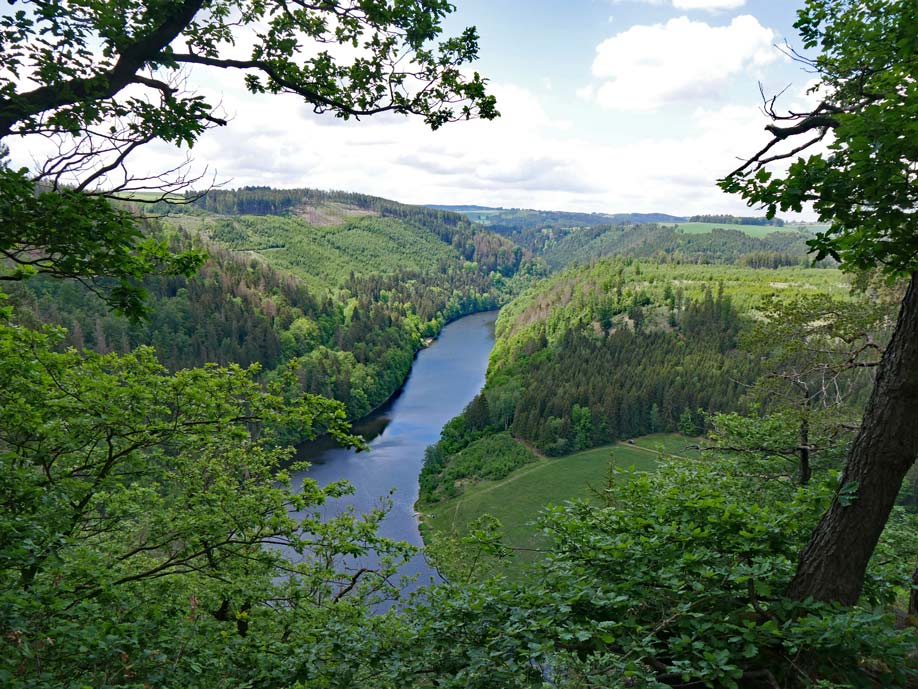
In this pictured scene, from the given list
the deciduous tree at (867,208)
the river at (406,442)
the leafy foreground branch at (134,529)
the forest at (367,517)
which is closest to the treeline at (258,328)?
the river at (406,442)

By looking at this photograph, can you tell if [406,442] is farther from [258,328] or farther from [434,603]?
[434,603]

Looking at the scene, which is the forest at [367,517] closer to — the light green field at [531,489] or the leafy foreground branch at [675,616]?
the leafy foreground branch at [675,616]

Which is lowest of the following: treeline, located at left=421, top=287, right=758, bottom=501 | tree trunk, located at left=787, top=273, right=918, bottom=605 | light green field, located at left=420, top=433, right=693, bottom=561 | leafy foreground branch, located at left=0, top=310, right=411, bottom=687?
light green field, located at left=420, top=433, right=693, bottom=561

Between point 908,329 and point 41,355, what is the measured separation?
1063 cm

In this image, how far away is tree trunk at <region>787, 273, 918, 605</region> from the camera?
4.82 meters

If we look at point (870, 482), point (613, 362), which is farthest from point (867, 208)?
point (613, 362)

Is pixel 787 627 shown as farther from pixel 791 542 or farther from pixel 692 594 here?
pixel 791 542

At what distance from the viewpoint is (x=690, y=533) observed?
563 cm

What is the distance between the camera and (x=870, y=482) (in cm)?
498

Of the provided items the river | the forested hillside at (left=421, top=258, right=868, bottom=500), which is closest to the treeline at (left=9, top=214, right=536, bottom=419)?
the river

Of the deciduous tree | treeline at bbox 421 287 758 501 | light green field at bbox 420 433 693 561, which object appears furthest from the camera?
treeline at bbox 421 287 758 501

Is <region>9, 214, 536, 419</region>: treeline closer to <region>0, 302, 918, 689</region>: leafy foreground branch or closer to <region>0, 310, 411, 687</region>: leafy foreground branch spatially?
A: <region>0, 310, 411, 687</region>: leafy foreground branch

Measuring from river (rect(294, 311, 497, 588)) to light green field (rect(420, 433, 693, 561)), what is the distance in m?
3.75

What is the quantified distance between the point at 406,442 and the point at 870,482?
69.1 m
